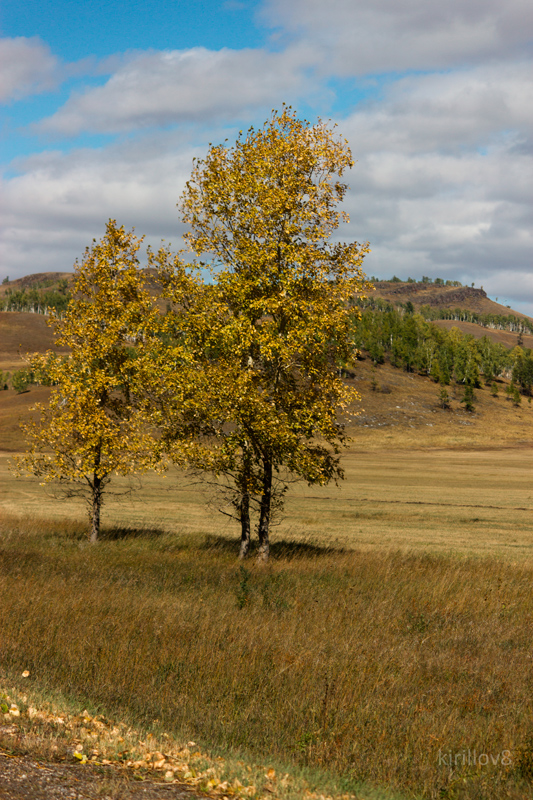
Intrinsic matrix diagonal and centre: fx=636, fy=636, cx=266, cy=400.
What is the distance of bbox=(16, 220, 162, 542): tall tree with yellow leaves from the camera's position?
68.8 ft

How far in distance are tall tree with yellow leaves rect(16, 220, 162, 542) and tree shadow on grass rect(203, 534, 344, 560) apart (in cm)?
381

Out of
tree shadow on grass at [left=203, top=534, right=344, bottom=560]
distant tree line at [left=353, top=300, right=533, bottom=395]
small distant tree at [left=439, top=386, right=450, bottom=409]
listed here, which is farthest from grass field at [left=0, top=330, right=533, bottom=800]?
distant tree line at [left=353, top=300, right=533, bottom=395]

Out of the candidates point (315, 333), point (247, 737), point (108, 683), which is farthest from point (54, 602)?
point (315, 333)

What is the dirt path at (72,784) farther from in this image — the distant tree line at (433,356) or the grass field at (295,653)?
the distant tree line at (433,356)

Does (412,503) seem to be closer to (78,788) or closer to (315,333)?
(315,333)

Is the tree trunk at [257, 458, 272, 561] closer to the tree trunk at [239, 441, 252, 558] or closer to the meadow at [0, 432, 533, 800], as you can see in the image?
the tree trunk at [239, 441, 252, 558]

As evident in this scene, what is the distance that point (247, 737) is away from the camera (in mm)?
7672

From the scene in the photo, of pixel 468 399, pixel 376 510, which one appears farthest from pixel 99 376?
pixel 468 399

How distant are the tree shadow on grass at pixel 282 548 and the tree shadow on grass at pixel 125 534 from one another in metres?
2.34

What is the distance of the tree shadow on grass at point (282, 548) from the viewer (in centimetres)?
2025

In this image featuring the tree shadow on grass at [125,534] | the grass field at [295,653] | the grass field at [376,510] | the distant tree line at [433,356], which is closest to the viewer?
the grass field at [295,653]

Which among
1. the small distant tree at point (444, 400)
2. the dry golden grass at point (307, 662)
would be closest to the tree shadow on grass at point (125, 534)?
the dry golden grass at point (307, 662)

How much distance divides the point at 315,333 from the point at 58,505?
28190 millimetres

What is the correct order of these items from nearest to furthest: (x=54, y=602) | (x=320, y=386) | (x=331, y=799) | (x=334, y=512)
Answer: (x=331, y=799), (x=54, y=602), (x=320, y=386), (x=334, y=512)
